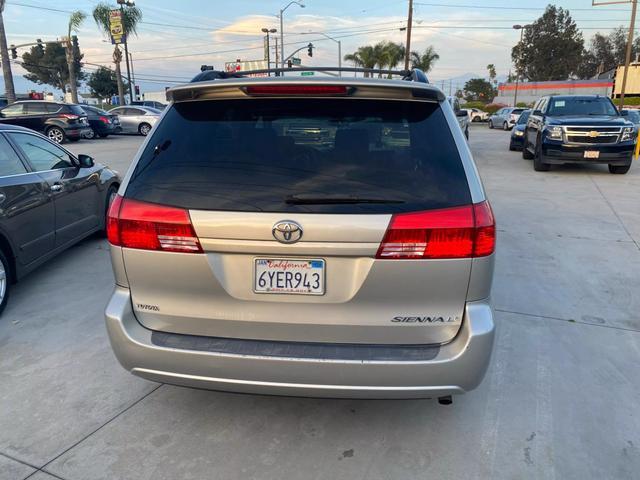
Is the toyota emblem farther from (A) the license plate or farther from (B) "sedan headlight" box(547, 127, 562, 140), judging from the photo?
(B) "sedan headlight" box(547, 127, 562, 140)

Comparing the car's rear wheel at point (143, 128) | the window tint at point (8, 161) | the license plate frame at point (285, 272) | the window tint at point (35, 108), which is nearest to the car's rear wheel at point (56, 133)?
the window tint at point (35, 108)

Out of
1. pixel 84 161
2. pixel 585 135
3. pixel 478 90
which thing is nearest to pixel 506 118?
pixel 585 135

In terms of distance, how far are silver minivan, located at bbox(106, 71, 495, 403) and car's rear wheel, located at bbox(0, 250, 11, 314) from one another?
7.95ft

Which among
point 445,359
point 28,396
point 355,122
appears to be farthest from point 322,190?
point 28,396

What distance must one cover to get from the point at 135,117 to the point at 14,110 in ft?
20.4

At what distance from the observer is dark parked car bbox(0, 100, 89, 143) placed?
20875mm

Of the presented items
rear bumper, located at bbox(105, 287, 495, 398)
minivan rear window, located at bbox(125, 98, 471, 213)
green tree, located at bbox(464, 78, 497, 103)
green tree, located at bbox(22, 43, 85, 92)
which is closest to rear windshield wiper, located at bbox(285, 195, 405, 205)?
minivan rear window, located at bbox(125, 98, 471, 213)

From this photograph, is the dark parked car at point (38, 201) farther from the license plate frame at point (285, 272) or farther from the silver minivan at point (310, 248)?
the license plate frame at point (285, 272)

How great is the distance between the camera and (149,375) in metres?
2.53

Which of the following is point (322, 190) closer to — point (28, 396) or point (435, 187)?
point (435, 187)

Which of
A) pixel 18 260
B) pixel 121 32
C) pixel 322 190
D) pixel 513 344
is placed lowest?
pixel 513 344

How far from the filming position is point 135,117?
26.6 m

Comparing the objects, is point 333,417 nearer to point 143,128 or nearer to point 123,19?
point 143,128

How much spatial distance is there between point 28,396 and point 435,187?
2795 millimetres
